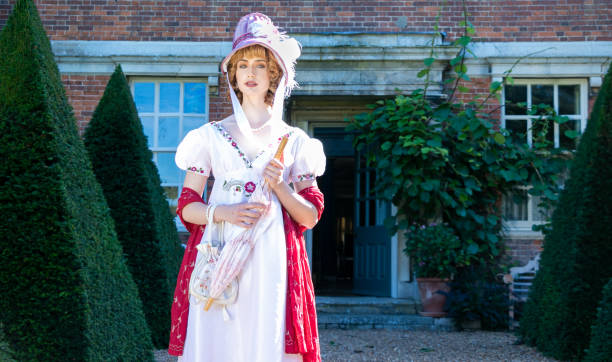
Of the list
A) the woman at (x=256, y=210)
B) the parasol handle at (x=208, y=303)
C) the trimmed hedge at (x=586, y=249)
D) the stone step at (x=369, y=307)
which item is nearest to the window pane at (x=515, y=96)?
the stone step at (x=369, y=307)

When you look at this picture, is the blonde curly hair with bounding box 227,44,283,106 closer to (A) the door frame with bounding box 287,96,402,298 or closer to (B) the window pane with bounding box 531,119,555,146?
(A) the door frame with bounding box 287,96,402,298

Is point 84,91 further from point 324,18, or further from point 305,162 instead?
point 305,162

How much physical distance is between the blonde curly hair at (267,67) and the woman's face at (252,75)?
0.05 feet

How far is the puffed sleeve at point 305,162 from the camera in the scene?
2344 mm

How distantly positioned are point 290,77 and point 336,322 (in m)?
5.39

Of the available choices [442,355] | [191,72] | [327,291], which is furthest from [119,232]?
[327,291]

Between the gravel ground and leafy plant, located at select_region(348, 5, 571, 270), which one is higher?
leafy plant, located at select_region(348, 5, 571, 270)

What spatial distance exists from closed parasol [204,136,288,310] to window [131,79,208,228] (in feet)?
20.7

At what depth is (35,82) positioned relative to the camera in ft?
11.2

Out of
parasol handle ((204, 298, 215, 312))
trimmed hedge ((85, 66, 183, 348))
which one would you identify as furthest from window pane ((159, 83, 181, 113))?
parasol handle ((204, 298, 215, 312))

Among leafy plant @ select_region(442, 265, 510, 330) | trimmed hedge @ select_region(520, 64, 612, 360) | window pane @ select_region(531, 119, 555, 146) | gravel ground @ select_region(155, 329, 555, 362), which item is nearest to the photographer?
trimmed hedge @ select_region(520, 64, 612, 360)

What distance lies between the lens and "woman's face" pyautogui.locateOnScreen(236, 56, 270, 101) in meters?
2.33

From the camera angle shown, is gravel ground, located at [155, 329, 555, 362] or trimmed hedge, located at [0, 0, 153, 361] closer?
trimmed hedge, located at [0, 0, 153, 361]

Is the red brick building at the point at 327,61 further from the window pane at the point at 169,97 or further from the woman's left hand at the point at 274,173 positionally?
the woman's left hand at the point at 274,173
